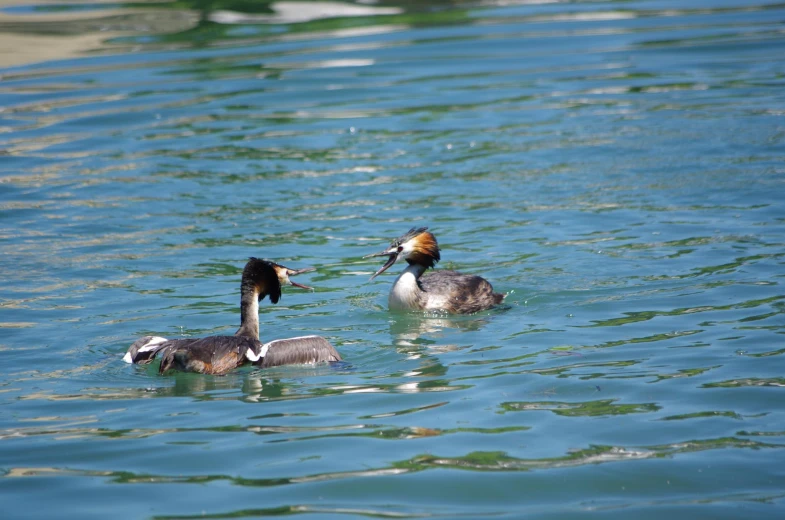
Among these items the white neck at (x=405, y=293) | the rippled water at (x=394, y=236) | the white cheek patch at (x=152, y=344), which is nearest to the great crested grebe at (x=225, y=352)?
the white cheek patch at (x=152, y=344)

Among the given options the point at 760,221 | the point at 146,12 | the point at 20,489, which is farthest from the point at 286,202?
the point at 146,12

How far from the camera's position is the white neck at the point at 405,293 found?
37.8ft

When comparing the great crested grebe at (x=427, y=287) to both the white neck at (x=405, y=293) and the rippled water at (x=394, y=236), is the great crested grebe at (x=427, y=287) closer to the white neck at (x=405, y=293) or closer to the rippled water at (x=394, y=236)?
the white neck at (x=405, y=293)

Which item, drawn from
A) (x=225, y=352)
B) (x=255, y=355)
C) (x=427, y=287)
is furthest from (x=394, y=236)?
(x=225, y=352)

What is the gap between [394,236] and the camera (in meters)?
13.7

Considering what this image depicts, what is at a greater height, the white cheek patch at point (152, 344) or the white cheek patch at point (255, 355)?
the white cheek patch at point (152, 344)

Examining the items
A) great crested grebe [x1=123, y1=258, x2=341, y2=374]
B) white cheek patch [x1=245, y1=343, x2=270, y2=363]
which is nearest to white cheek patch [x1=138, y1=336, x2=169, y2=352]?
great crested grebe [x1=123, y1=258, x2=341, y2=374]

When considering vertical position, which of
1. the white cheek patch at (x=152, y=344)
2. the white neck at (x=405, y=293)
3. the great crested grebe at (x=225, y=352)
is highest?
the white cheek patch at (x=152, y=344)

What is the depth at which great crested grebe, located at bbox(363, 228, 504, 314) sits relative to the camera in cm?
1138

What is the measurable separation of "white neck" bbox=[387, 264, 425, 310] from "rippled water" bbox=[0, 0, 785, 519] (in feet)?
0.68

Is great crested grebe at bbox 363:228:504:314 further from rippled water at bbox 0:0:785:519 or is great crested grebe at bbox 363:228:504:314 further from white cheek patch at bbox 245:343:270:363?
white cheek patch at bbox 245:343:270:363

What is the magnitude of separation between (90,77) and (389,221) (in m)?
11.3

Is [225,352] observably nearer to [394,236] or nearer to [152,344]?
[152,344]

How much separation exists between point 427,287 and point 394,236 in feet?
6.93
